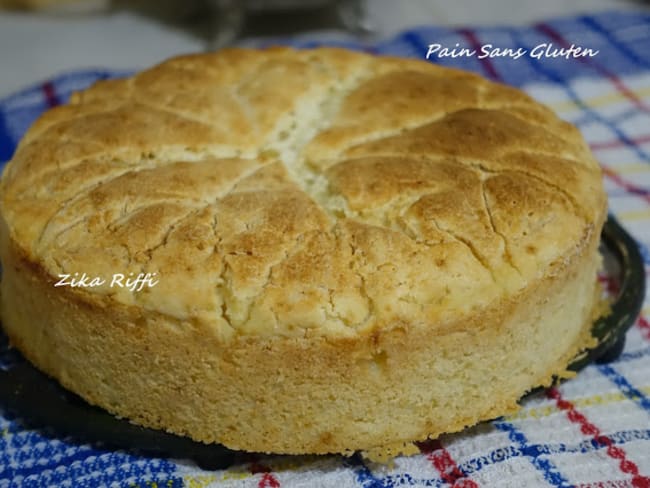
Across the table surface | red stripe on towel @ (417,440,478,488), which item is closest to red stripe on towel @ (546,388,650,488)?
red stripe on towel @ (417,440,478,488)

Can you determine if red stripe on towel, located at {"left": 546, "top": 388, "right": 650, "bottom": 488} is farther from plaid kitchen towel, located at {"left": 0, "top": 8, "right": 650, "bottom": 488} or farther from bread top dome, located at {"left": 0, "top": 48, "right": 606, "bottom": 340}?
bread top dome, located at {"left": 0, "top": 48, "right": 606, "bottom": 340}

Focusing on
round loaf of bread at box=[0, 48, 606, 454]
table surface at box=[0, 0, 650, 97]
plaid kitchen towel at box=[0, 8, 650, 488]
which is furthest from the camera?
table surface at box=[0, 0, 650, 97]

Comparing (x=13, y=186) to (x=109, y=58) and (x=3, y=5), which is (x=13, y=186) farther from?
(x=3, y=5)

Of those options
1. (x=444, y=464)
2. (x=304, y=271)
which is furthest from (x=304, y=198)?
(x=444, y=464)

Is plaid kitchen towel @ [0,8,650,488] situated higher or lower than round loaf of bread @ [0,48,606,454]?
lower

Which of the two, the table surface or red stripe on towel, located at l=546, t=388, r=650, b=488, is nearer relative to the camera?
red stripe on towel, located at l=546, t=388, r=650, b=488

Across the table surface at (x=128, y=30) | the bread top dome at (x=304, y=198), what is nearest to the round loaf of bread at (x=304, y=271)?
the bread top dome at (x=304, y=198)

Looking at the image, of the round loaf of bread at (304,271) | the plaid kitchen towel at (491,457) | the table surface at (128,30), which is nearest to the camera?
the round loaf of bread at (304,271)

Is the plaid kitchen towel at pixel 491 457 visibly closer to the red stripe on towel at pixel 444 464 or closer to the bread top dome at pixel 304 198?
the red stripe on towel at pixel 444 464

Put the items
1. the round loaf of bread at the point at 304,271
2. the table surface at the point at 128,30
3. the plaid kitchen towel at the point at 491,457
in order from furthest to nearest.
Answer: the table surface at the point at 128,30, the plaid kitchen towel at the point at 491,457, the round loaf of bread at the point at 304,271

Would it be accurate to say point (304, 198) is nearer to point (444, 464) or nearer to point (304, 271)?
point (304, 271)
